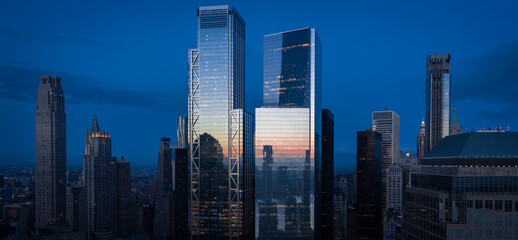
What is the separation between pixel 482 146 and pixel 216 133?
126573mm

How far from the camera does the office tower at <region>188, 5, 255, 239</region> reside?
184375 millimetres

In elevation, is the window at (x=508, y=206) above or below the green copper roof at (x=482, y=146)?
below

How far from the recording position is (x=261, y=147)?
144m

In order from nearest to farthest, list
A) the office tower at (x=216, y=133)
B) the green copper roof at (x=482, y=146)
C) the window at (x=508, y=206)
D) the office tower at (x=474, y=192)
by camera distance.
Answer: the window at (x=508, y=206)
the office tower at (x=474, y=192)
the green copper roof at (x=482, y=146)
the office tower at (x=216, y=133)

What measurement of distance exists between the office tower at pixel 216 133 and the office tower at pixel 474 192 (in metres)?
112

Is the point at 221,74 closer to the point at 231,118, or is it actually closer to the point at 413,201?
the point at 231,118

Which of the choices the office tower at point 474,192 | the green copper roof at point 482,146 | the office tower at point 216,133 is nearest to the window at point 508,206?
the office tower at point 474,192

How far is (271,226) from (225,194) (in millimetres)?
51122

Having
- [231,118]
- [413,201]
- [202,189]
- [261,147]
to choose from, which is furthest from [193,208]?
[413,201]

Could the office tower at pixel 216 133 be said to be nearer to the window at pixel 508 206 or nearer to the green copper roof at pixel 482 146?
the green copper roof at pixel 482 146

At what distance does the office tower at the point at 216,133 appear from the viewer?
184375 mm

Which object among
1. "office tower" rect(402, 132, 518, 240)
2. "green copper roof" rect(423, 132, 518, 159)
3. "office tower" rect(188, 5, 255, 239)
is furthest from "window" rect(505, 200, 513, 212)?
"office tower" rect(188, 5, 255, 239)

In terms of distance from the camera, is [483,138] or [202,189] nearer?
[483,138]

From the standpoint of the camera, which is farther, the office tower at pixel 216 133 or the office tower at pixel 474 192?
the office tower at pixel 216 133
